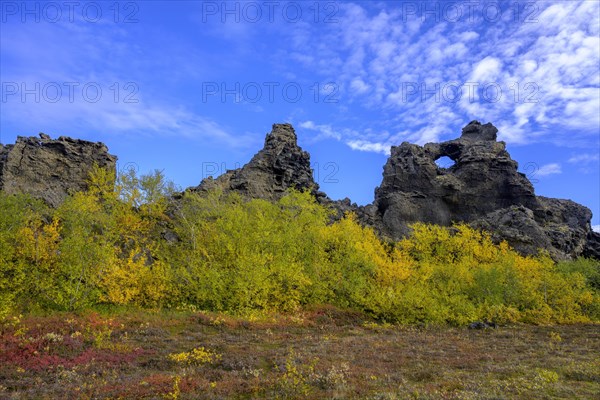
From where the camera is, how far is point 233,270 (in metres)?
34.4

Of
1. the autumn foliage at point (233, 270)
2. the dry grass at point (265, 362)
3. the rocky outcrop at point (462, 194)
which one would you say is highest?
the rocky outcrop at point (462, 194)

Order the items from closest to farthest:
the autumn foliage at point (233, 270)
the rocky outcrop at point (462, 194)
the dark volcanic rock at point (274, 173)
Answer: the autumn foliage at point (233, 270) < the dark volcanic rock at point (274, 173) < the rocky outcrop at point (462, 194)

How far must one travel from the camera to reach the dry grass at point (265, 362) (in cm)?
1319

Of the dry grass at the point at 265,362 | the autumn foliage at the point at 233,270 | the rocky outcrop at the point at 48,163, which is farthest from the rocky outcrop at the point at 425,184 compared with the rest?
the dry grass at the point at 265,362

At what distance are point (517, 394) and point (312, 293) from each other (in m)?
27.2

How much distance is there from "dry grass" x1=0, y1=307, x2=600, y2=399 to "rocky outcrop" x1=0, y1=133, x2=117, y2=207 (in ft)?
160

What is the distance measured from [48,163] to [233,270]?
53553 millimetres

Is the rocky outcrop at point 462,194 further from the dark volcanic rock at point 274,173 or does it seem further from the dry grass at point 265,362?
the dry grass at point 265,362

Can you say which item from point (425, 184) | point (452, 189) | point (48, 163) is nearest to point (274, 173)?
point (425, 184)

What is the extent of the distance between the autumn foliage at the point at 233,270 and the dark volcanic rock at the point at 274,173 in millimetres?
25364

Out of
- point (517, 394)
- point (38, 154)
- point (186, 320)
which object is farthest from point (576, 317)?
point (38, 154)

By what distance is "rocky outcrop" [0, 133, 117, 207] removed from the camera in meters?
63.2

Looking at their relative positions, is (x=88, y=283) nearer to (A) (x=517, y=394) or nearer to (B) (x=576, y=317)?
(A) (x=517, y=394)

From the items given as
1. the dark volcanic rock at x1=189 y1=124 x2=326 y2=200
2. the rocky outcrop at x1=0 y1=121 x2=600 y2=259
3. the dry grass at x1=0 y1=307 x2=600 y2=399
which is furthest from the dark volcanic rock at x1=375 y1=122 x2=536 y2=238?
the dry grass at x1=0 y1=307 x2=600 y2=399
